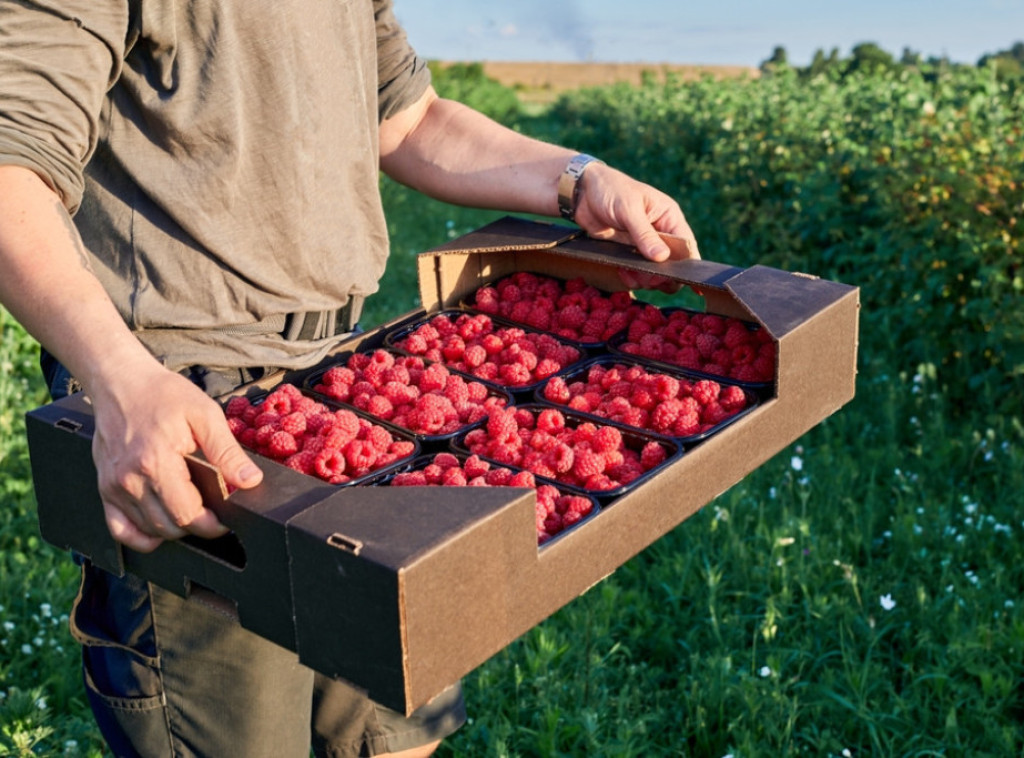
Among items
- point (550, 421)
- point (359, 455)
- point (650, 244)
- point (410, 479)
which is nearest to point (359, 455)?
point (359, 455)

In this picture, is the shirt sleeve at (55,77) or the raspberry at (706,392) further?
the raspberry at (706,392)

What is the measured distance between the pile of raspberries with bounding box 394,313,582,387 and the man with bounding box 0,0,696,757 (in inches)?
6.7

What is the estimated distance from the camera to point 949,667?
10.6 feet

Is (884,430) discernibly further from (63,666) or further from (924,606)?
(63,666)

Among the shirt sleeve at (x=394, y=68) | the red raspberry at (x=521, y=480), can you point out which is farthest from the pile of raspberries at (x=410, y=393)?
the shirt sleeve at (x=394, y=68)

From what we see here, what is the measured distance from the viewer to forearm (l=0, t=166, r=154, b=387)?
1583mm

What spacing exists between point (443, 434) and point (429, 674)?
610 millimetres

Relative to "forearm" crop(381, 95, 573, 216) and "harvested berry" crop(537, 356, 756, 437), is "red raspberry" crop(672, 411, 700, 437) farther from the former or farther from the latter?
"forearm" crop(381, 95, 573, 216)

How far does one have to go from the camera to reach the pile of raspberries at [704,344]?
2100 mm

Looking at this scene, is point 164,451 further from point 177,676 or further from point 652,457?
point 652,457

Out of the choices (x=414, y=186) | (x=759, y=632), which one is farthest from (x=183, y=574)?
(x=759, y=632)

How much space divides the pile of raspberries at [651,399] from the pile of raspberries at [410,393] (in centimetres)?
14

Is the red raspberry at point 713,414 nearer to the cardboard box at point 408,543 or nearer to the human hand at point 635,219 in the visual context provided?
the cardboard box at point 408,543

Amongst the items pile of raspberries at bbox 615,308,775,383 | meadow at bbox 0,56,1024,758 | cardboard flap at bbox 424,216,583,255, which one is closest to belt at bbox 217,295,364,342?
cardboard flap at bbox 424,216,583,255
